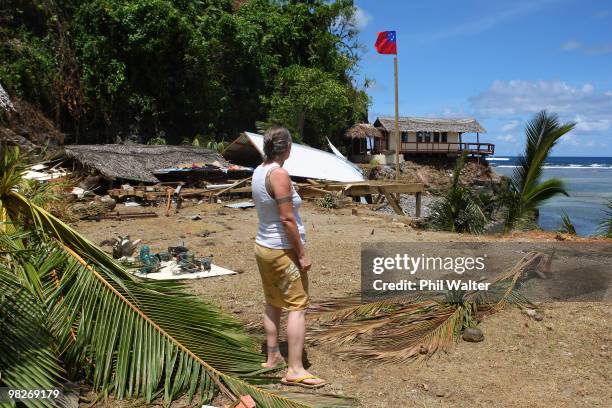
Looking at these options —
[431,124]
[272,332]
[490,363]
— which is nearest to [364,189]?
[490,363]

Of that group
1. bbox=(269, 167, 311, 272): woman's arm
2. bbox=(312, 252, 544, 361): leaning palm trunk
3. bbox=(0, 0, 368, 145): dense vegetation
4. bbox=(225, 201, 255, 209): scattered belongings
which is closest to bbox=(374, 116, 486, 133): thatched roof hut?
bbox=(0, 0, 368, 145): dense vegetation

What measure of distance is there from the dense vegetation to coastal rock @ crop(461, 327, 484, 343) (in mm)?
19947

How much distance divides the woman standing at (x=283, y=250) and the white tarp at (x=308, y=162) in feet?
50.5

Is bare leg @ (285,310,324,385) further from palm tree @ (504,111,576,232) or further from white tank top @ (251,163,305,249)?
palm tree @ (504,111,576,232)

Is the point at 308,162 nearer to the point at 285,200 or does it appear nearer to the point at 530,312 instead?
the point at 530,312

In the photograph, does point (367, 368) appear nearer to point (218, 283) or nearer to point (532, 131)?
point (218, 283)

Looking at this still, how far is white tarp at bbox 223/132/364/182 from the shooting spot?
755 inches

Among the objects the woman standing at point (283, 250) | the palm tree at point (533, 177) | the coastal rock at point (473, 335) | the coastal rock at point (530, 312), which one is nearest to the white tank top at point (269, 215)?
the woman standing at point (283, 250)

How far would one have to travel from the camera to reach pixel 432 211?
11383 mm

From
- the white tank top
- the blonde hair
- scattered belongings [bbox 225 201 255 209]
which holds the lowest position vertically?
scattered belongings [bbox 225 201 255 209]

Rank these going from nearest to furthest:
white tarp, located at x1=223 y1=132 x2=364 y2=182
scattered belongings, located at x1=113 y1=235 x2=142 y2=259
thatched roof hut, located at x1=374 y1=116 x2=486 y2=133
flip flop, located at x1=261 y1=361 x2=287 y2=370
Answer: flip flop, located at x1=261 y1=361 x2=287 y2=370 → scattered belongings, located at x1=113 y1=235 x2=142 y2=259 → white tarp, located at x1=223 y1=132 x2=364 y2=182 → thatched roof hut, located at x1=374 y1=116 x2=486 y2=133

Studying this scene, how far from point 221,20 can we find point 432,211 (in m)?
18.1

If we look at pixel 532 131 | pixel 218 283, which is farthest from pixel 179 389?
pixel 532 131

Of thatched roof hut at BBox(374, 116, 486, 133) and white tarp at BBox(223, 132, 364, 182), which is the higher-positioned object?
thatched roof hut at BBox(374, 116, 486, 133)
